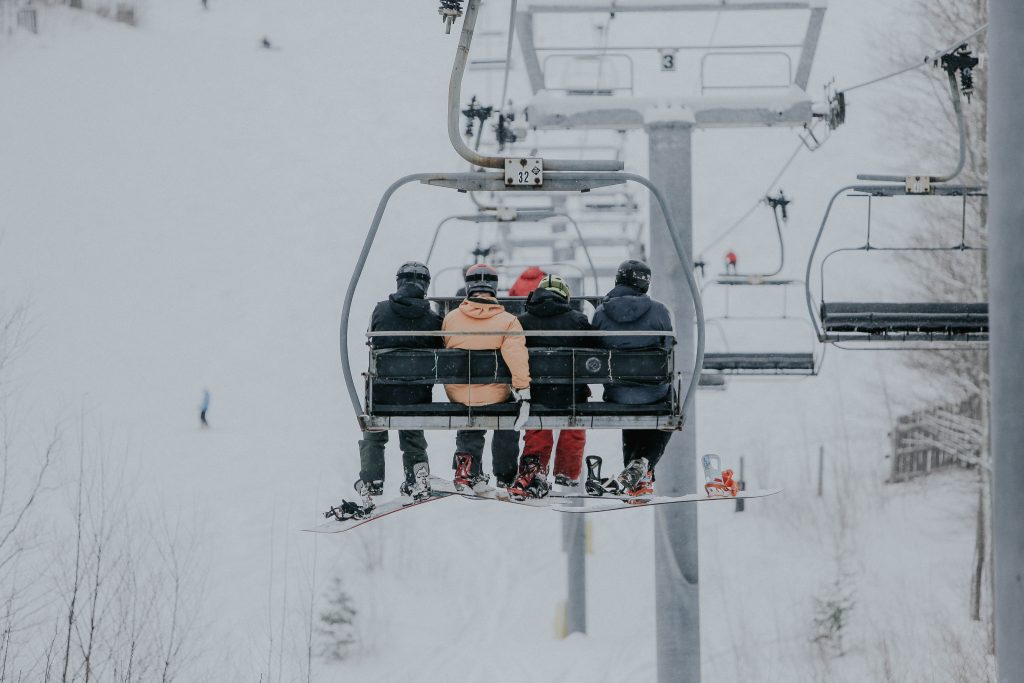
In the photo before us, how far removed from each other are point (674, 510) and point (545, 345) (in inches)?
95.0

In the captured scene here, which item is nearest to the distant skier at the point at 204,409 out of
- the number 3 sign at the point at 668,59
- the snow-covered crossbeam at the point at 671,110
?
the number 3 sign at the point at 668,59

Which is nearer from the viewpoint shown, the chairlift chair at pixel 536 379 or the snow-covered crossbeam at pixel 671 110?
the chairlift chair at pixel 536 379

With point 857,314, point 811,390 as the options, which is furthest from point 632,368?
point 811,390

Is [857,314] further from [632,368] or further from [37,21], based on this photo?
[37,21]

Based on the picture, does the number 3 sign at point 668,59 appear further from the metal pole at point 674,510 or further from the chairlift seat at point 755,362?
the chairlift seat at point 755,362

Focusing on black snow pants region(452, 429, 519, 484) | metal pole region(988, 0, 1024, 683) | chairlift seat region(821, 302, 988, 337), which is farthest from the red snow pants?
metal pole region(988, 0, 1024, 683)

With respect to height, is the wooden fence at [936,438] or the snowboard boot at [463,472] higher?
the snowboard boot at [463,472]

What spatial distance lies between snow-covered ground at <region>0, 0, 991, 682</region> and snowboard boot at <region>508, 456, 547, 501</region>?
24.8 ft

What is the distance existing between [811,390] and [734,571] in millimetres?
11376

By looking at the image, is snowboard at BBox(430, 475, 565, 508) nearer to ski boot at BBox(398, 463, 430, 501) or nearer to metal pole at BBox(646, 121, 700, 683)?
ski boot at BBox(398, 463, 430, 501)

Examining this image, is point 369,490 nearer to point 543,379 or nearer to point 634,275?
point 543,379

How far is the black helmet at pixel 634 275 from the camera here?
566 cm

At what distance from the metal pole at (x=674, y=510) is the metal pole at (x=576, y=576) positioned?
6.75 meters

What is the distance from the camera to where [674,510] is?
7.53 meters
